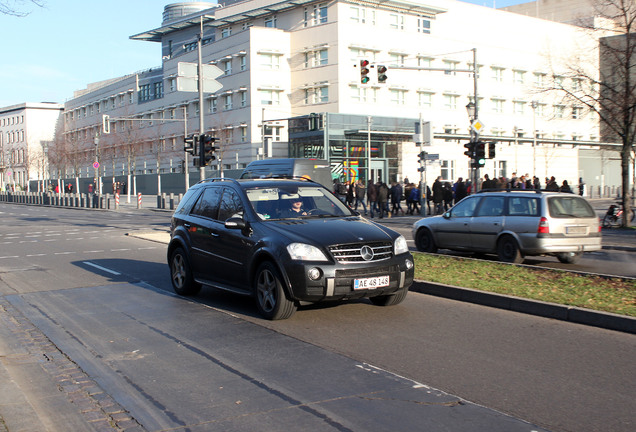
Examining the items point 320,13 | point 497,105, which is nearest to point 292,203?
point 320,13

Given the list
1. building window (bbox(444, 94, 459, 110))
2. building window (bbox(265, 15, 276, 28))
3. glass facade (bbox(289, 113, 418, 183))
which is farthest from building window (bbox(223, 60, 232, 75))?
building window (bbox(444, 94, 459, 110))

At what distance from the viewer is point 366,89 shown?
63156 millimetres

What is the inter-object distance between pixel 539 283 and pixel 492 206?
14.5ft

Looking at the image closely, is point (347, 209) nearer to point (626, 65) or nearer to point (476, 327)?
point (476, 327)

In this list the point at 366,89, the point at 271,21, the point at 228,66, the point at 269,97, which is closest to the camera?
the point at 366,89

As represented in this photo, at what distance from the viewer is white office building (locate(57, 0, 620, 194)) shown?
204 feet

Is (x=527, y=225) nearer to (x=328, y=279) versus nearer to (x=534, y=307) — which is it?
(x=534, y=307)

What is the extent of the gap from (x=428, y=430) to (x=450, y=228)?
11081 millimetres

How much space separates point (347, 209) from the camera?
9.52 metres

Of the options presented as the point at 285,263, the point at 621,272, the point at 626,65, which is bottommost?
the point at 621,272

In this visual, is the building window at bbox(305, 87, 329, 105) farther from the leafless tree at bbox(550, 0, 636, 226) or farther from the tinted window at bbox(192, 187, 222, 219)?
the tinted window at bbox(192, 187, 222, 219)

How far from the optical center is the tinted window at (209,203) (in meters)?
9.87

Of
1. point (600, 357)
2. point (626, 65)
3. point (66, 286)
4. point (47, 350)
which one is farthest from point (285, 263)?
point (626, 65)

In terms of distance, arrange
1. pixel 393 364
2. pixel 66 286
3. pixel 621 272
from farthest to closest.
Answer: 1. pixel 621 272
2. pixel 66 286
3. pixel 393 364
